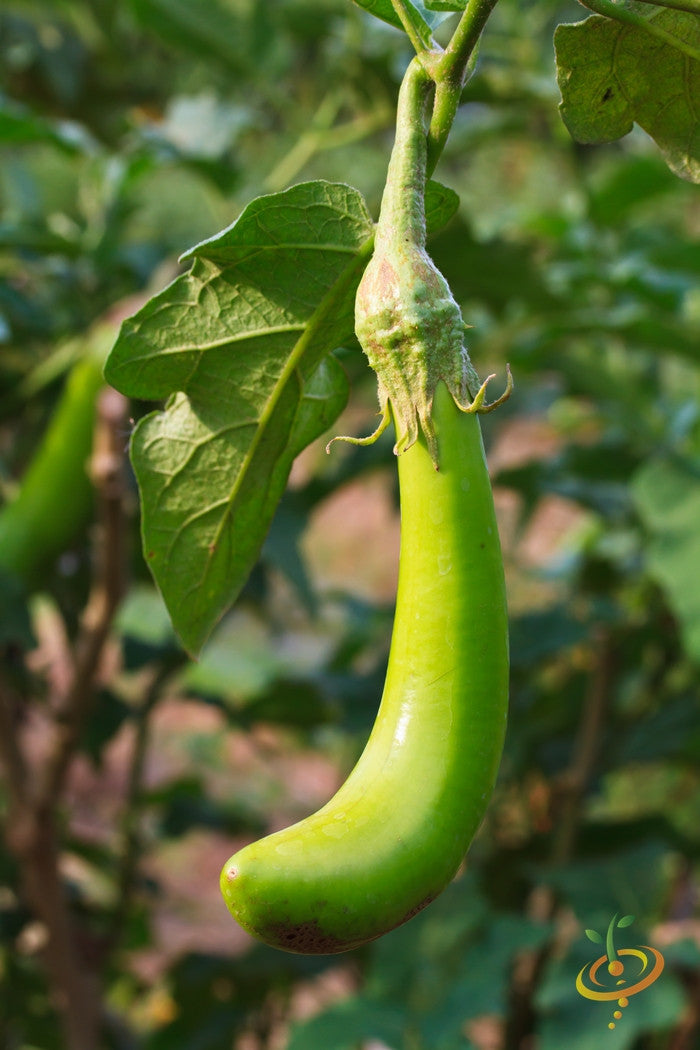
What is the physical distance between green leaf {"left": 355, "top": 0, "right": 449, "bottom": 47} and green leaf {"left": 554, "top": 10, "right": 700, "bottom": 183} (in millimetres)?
40

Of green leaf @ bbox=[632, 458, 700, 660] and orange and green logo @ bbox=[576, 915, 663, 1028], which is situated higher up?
green leaf @ bbox=[632, 458, 700, 660]

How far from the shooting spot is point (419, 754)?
29 cm

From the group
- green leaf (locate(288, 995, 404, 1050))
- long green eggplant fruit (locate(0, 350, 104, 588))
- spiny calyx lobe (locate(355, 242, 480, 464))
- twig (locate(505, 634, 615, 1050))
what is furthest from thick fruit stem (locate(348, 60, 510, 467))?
twig (locate(505, 634, 615, 1050))

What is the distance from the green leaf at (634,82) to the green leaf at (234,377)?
9 cm

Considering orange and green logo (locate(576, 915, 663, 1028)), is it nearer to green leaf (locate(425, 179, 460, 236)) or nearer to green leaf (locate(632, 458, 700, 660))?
green leaf (locate(632, 458, 700, 660))

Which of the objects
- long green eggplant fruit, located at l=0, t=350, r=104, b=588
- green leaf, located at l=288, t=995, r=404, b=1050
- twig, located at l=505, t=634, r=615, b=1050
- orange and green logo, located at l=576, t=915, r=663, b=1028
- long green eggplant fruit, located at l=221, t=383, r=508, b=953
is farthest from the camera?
twig, located at l=505, t=634, r=615, b=1050

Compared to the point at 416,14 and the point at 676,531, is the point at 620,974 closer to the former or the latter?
the point at 676,531

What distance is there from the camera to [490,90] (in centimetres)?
114

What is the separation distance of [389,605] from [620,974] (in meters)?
0.70

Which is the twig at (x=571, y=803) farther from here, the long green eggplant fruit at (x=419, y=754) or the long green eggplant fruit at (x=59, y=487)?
the long green eggplant fruit at (x=419, y=754)

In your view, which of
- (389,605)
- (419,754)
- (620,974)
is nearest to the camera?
(419,754)

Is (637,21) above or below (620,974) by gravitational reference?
above

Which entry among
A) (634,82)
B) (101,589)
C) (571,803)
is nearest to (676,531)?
(571,803)

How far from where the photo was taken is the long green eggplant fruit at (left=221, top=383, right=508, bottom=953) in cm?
27
